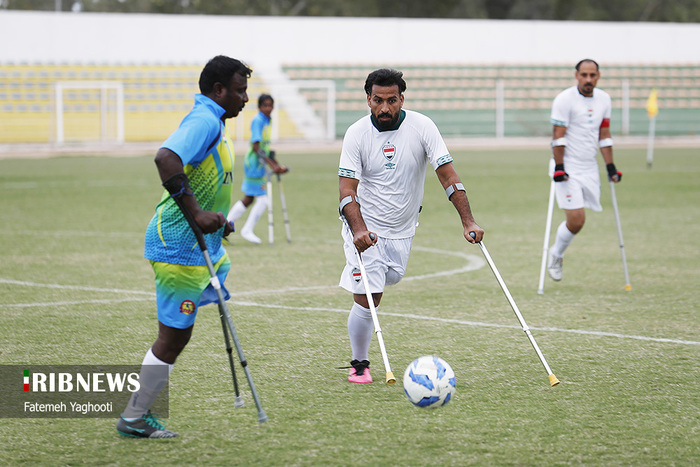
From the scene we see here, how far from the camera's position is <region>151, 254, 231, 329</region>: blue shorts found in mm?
4867

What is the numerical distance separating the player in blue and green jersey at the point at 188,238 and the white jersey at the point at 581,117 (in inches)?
221

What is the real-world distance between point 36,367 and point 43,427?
1.34 metres

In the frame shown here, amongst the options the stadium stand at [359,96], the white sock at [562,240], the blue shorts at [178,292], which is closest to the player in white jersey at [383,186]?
the blue shorts at [178,292]

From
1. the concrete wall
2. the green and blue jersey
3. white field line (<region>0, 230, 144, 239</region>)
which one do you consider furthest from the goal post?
the green and blue jersey

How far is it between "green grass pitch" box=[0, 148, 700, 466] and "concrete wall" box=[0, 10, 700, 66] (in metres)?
24.8

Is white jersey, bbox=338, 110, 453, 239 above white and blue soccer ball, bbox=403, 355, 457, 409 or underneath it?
above

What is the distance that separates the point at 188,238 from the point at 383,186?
1790 mm

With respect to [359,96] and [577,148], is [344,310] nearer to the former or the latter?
[577,148]

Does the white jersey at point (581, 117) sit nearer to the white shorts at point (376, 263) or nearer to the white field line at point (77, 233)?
the white shorts at point (376, 263)

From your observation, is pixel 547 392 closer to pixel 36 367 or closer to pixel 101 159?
pixel 36 367

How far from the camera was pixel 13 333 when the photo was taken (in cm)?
768

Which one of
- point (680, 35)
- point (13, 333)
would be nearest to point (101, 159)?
point (13, 333)

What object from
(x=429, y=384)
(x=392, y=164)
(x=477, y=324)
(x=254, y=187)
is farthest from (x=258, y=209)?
(x=429, y=384)

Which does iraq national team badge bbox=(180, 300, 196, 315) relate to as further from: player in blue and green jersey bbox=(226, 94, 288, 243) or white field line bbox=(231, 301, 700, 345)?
player in blue and green jersey bbox=(226, 94, 288, 243)
